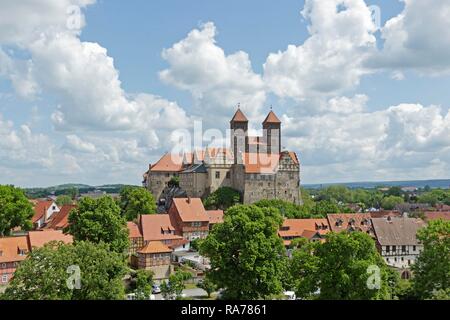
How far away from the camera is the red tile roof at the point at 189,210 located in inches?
2635

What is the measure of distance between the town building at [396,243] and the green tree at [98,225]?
31377mm

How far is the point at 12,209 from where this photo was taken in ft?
203

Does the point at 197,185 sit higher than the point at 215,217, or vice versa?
the point at 197,185

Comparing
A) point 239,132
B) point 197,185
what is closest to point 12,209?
point 197,185

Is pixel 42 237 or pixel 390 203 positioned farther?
pixel 390 203

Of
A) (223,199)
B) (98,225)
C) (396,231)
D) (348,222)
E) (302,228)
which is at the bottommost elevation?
(396,231)

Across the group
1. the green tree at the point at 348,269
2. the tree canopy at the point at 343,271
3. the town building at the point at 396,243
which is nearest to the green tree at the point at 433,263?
the tree canopy at the point at 343,271

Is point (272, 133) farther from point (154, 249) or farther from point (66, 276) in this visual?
point (66, 276)

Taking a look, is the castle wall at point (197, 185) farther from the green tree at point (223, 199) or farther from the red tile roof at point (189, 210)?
the red tile roof at point (189, 210)

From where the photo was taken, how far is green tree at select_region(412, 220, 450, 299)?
31.4m

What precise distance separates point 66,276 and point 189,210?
42249 mm

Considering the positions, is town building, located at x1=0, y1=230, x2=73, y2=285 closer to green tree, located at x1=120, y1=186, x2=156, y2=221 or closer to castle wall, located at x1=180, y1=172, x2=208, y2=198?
green tree, located at x1=120, y1=186, x2=156, y2=221

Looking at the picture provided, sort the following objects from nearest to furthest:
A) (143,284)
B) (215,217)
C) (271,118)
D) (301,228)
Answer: (143,284)
(301,228)
(215,217)
(271,118)

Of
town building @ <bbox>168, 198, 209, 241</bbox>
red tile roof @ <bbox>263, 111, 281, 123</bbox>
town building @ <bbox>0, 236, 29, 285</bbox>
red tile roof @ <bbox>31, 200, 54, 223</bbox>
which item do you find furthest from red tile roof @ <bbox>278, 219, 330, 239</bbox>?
red tile roof @ <bbox>31, 200, 54, 223</bbox>
